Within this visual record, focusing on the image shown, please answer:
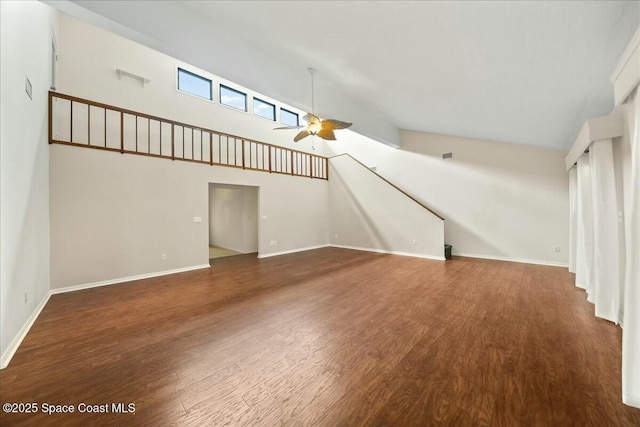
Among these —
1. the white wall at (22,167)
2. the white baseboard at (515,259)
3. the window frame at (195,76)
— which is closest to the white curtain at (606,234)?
the white baseboard at (515,259)

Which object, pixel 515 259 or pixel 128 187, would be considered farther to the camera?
pixel 515 259

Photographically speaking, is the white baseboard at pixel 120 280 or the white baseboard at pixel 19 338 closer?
the white baseboard at pixel 19 338

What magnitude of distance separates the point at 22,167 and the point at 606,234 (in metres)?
6.55

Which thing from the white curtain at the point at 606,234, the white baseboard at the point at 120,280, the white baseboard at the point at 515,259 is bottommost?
the white baseboard at the point at 120,280

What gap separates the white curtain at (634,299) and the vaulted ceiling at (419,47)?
72cm

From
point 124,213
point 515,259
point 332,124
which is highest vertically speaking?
point 332,124

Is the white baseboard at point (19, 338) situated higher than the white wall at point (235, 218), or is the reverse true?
the white wall at point (235, 218)

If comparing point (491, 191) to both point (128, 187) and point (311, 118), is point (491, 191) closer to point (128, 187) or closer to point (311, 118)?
point (311, 118)

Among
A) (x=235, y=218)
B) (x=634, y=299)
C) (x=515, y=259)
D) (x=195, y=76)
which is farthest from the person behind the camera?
(x=235, y=218)

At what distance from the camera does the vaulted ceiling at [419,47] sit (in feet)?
5.75

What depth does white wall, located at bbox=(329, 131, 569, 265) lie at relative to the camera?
5.62 meters

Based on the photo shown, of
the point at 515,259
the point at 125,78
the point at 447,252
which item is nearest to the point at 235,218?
the point at 125,78

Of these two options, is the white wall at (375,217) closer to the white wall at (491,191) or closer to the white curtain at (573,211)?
the white wall at (491,191)

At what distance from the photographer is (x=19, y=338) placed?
2.45 m
